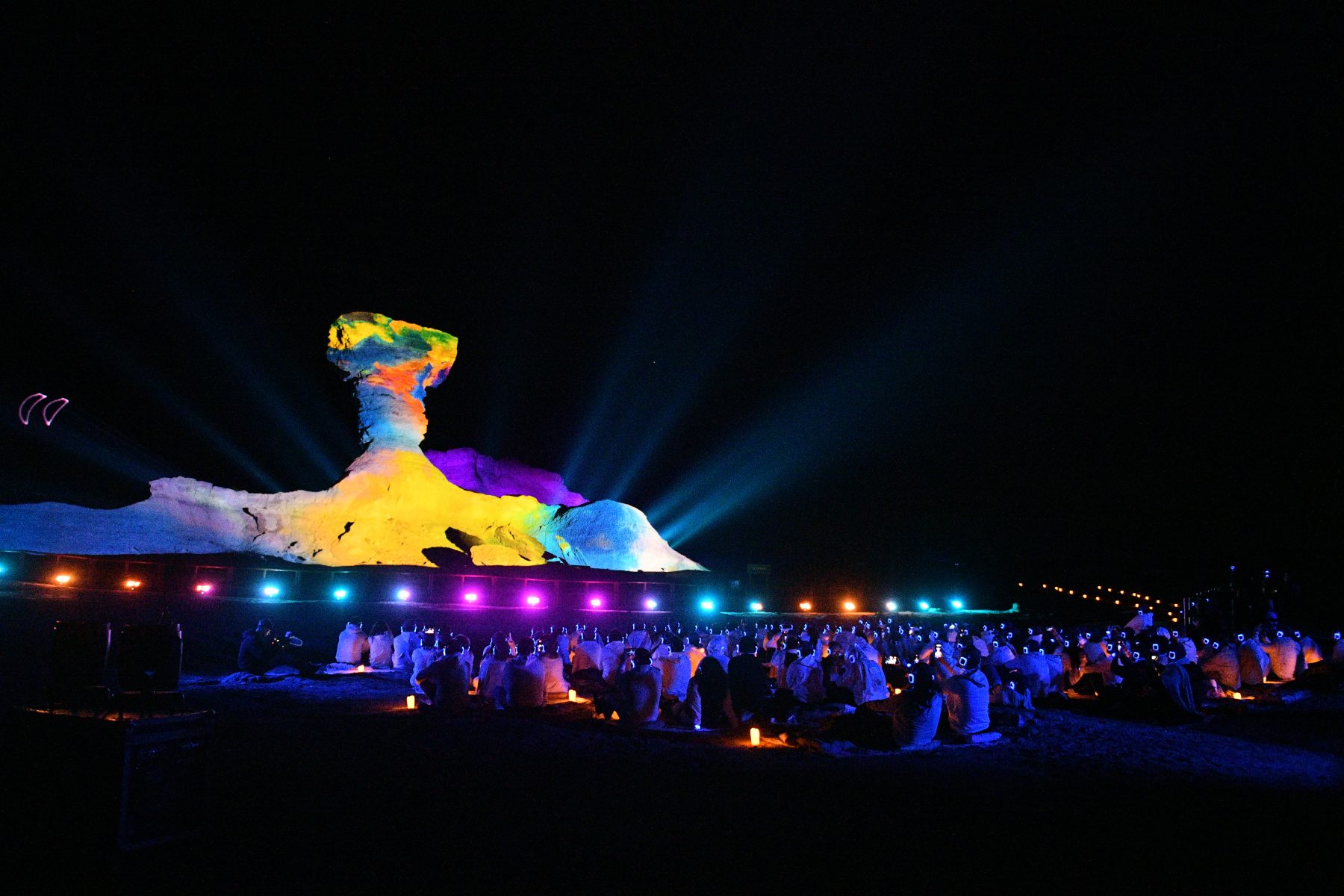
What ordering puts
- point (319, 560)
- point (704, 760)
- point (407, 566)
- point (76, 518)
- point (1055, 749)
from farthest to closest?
1. point (319, 560)
2. point (76, 518)
3. point (407, 566)
4. point (1055, 749)
5. point (704, 760)

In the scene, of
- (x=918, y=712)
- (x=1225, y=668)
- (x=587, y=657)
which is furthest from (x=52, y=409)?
(x=1225, y=668)

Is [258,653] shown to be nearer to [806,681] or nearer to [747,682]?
[747,682]

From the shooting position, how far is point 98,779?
4.70 meters

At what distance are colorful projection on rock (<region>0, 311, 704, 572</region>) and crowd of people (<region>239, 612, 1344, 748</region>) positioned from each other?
12931 millimetres

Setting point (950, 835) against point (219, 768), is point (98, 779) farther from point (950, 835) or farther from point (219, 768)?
point (950, 835)

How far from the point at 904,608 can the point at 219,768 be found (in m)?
24.4

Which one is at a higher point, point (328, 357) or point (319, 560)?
point (328, 357)

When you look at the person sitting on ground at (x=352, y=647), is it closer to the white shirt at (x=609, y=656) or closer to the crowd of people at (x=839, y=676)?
the crowd of people at (x=839, y=676)

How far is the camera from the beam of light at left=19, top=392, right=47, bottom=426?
90.1ft

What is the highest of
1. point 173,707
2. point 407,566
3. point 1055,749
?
point 407,566

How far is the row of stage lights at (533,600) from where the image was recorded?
1822 cm

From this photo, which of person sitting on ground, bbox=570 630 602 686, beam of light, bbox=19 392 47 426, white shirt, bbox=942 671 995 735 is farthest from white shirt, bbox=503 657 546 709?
beam of light, bbox=19 392 47 426

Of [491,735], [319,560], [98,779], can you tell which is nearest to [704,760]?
[491,735]

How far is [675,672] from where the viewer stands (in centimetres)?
1235
